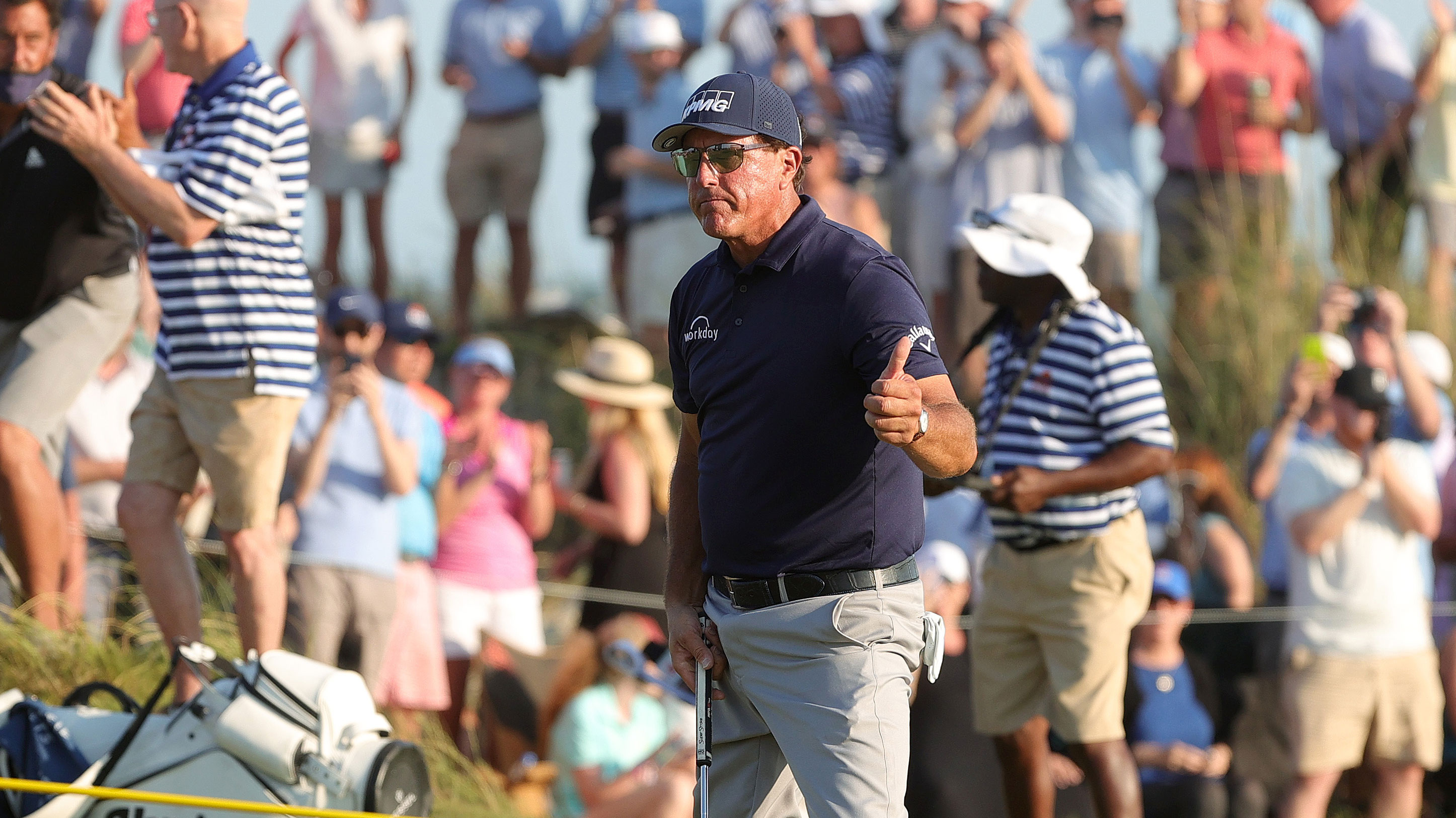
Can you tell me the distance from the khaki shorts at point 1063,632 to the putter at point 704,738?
1921 millimetres

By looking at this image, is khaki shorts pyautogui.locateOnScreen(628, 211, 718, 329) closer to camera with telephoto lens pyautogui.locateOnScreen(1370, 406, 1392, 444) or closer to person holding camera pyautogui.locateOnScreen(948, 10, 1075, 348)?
person holding camera pyautogui.locateOnScreen(948, 10, 1075, 348)

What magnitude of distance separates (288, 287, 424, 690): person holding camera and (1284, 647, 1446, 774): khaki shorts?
12.7 feet

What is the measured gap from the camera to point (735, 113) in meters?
3.70

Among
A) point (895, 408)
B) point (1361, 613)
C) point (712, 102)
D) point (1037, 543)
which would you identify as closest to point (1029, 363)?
point (1037, 543)

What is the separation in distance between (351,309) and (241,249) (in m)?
1.98

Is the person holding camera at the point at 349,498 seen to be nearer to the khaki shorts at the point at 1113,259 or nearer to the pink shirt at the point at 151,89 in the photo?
the pink shirt at the point at 151,89

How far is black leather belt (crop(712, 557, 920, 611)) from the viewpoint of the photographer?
371 centimetres

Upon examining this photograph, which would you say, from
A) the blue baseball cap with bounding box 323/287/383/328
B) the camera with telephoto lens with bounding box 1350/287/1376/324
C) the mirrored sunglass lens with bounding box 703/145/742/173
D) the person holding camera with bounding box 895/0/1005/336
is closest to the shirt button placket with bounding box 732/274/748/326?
the mirrored sunglass lens with bounding box 703/145/742/173

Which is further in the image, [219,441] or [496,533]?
[496,533]

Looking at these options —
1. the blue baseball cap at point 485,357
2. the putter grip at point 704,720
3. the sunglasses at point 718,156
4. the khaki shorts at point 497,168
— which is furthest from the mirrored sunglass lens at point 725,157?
the khaki shorts at point 497,168

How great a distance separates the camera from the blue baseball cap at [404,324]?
25.8 feet

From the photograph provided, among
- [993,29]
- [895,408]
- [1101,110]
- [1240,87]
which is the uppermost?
[993,29]

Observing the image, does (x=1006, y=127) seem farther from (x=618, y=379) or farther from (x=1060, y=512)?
(x=1060, y=512)

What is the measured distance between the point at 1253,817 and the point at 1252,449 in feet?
6.52
